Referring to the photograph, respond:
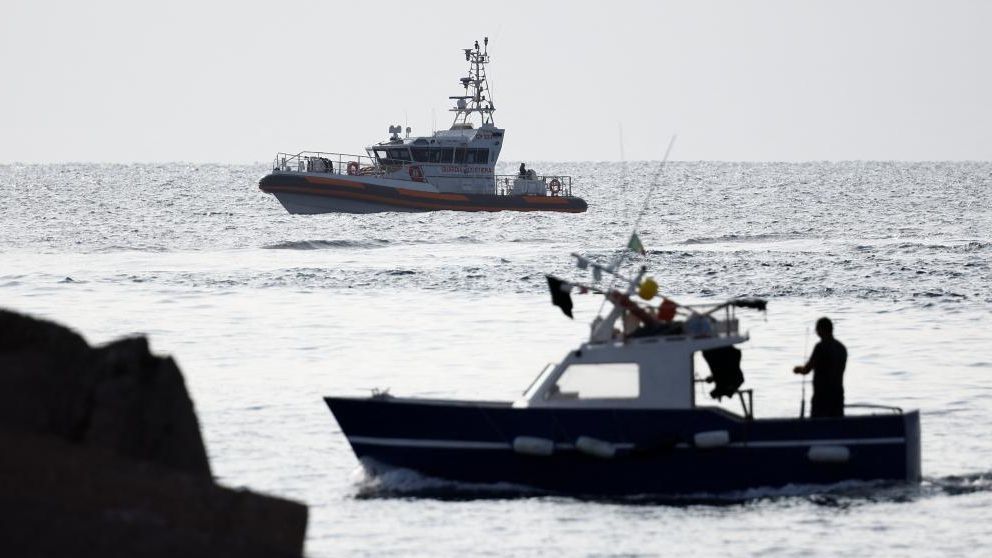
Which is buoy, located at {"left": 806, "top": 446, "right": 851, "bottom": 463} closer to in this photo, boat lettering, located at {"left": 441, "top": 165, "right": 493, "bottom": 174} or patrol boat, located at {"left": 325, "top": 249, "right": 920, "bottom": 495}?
patrol boat, located at {"left": 325, "top": 249, "right": 920, "bottom": 495}

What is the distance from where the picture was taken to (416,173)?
65.9m

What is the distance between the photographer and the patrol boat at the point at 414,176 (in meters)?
65.2

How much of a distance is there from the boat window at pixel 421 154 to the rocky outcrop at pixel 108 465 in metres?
56.0

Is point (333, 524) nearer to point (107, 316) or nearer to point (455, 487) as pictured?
point (455, 487)

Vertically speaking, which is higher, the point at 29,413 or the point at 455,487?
the point at 29,413

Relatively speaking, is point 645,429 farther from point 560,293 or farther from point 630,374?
point 560,293

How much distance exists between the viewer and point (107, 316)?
104 ft

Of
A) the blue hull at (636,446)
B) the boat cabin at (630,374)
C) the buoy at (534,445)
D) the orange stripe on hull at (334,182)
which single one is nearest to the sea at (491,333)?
the blue hull at (636,446)

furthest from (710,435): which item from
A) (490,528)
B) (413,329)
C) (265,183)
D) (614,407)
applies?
(265,183)

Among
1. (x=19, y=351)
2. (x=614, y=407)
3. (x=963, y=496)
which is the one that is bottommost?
(x=963, y=496)

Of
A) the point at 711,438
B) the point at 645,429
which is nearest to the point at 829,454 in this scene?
the point at 711,438

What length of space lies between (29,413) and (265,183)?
57.5 metres

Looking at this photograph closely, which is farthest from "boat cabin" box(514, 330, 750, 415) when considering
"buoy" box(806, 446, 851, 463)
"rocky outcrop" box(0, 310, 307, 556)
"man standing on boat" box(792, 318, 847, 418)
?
"rocky outcrop" box(0, 310, 307, 556)

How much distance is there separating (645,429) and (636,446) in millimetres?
193
